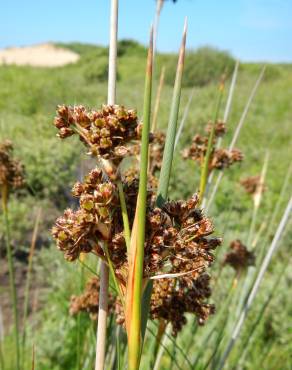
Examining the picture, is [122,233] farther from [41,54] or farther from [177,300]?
[41,54]

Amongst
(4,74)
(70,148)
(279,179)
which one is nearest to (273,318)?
(70,148)

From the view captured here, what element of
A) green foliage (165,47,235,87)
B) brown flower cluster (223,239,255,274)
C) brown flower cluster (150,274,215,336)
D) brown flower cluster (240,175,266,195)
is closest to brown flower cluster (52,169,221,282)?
brown flower cluster (150,274,215,336)

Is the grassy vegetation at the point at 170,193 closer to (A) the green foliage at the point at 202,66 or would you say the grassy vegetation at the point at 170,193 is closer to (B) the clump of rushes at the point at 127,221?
(B) the clump of rushes at the point at 127,221

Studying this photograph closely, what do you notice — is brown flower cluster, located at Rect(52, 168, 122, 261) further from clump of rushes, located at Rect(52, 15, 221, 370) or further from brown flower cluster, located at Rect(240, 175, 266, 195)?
brown flower cluster, located at Rect(240, 175, 266, 195)

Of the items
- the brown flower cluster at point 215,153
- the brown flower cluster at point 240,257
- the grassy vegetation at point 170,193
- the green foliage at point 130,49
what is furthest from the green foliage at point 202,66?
the brown flower cluster at point 215,153

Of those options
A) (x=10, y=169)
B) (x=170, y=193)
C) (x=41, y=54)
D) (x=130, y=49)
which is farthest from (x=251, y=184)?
(x=41, y=54)

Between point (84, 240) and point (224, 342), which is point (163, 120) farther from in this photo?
point (84, 240)
